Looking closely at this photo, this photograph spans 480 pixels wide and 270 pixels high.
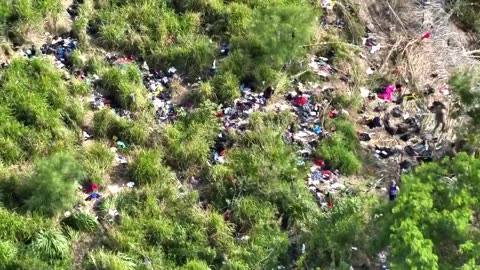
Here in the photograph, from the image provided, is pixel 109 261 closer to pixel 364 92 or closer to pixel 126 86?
pixel 126 86

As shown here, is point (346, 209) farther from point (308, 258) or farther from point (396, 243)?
point (396, 243)

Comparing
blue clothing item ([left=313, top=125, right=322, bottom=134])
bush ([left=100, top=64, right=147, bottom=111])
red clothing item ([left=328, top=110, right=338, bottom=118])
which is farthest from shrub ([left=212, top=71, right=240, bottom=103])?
red clothing item ([left=328, top=110, right=338, bottom=118])

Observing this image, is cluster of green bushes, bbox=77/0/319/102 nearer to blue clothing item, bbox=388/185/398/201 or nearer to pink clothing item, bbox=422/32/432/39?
pink clothing item, bbox=422/32/432/39

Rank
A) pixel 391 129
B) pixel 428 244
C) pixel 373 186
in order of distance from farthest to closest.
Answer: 1. pixel 391 129
2. pixel 373 186
3. pixel 428 244

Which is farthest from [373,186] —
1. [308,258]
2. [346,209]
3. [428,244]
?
[428,244]

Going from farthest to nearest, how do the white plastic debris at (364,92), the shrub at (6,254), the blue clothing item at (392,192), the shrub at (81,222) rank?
the white plastic debris at (364,92) → the blue clothing item at (392,192) → the shrub at (81,222) → the shrub at (6,254)

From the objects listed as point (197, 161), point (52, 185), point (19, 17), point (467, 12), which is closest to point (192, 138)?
point (197, 161)

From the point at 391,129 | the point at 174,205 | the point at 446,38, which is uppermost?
the point at 446,38

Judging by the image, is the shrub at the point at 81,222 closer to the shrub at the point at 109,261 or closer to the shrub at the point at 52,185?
the shrub at the point at 52,185

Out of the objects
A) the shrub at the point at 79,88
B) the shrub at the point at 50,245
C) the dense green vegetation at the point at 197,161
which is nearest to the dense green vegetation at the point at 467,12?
the dense green vegetation at the point at 197,161
